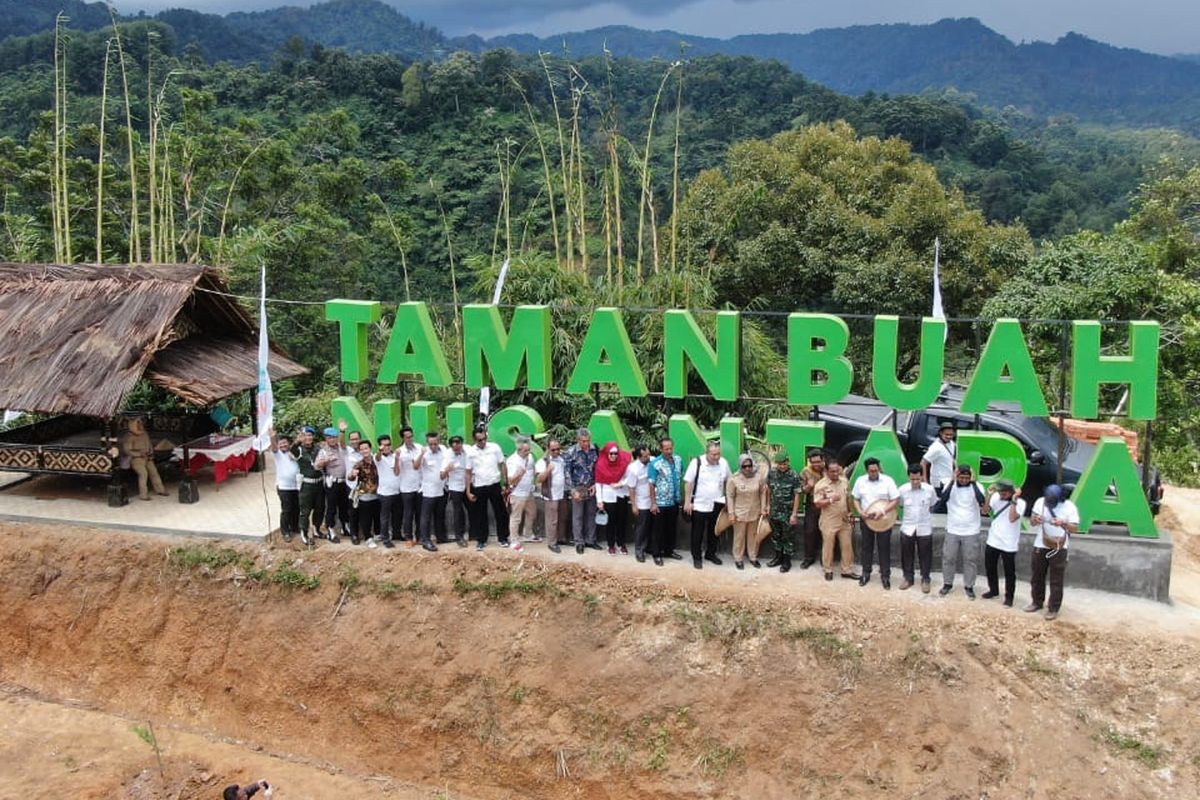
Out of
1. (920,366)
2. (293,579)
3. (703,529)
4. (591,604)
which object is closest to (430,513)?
(293,579)

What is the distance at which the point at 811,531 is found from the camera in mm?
11172

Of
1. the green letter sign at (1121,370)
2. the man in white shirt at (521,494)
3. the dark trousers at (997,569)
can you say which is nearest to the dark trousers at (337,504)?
the man in white shirt at (521,494)

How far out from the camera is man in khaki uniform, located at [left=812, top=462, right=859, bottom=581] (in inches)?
422

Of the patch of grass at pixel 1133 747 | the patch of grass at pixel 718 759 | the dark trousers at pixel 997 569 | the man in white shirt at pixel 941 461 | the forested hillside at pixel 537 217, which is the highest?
the forested hillside at pixel 537 217

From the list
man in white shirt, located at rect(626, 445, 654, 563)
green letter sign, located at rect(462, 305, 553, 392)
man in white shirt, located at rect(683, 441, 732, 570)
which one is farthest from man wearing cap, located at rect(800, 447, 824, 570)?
green letter sign, located at rect(462, 305, 553, 392)

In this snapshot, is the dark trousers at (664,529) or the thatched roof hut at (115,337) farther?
the thatched roof hut at (115,337)

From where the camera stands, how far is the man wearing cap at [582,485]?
11.6 meters

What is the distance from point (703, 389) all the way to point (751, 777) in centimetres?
657

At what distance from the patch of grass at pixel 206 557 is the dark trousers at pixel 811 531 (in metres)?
6.62

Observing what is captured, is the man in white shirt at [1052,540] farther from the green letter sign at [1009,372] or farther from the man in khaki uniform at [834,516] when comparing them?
the man in khaki uniform at [834,516]

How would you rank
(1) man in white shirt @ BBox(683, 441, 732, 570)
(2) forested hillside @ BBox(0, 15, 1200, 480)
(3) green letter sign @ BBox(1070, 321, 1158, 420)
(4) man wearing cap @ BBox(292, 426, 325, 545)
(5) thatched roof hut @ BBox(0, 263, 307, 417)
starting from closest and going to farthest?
(3) green letter sign @ BBox(1070, 321, 1158, 420) < (1) man in white shirt @ BBox(683, 441, 732, 570) < (4) man wearing cap @ BBox(292, 426, 325, 545) < (5) thatched roof hut @ BBox(0, 263, 307, 417) < (2) forested hillside @ BBox(0, 15, 1200, 480)

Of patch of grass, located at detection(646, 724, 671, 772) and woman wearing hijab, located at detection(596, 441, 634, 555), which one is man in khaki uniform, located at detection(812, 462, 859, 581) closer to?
woman wearing hijab, located at detection(596, 441, 634, 555)

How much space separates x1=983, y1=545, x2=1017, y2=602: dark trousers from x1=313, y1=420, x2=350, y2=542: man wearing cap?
737 cm

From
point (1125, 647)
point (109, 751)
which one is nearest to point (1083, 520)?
point (1125, 647)
